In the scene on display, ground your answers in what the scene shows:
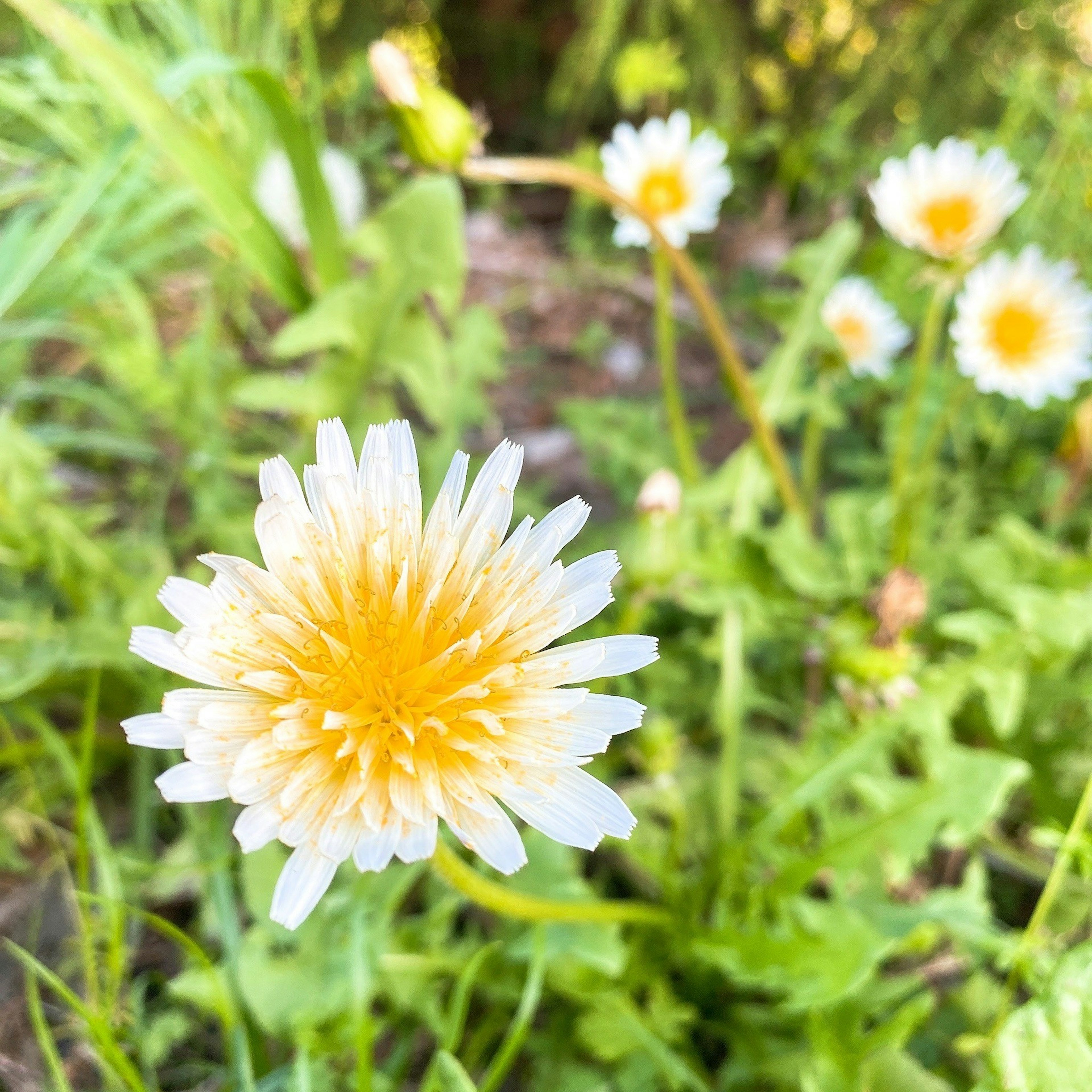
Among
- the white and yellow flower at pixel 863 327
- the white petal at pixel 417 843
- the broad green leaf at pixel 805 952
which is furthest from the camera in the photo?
the white and yellow flower at pixel 863 327

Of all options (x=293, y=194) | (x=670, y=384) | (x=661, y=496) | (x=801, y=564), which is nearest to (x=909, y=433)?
(x=801, y=564)

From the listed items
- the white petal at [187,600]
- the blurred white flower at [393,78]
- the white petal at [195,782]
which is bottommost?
the white petal at [195,782]

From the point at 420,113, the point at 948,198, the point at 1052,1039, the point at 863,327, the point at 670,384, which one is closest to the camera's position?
the point at 1052,1039

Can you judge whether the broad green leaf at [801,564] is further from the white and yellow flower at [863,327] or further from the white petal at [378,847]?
the white petal at [378,847]

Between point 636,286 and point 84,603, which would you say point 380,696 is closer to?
point 84,603

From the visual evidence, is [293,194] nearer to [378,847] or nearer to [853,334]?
[853,334]

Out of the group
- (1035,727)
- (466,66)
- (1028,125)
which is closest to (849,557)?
(1035,727)

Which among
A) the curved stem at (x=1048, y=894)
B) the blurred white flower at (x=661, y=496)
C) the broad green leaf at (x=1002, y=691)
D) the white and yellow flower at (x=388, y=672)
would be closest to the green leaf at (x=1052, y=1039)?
the curved stem at (x=1048, y=894)

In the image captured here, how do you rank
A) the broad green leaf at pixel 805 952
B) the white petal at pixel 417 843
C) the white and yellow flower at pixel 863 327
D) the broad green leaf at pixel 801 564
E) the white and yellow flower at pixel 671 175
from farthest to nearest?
the white and yellow flower at pixel 863 327 → the white and yellow flower at pixel 671 175 → the broad green leaf at pixel 801 564 → the broad green leaf at pixel 805 952 → the white petal at pixel 417 843
